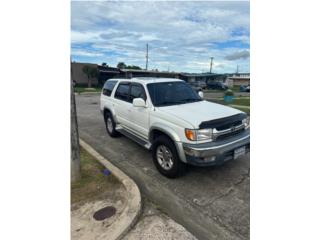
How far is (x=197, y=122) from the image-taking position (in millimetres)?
3027

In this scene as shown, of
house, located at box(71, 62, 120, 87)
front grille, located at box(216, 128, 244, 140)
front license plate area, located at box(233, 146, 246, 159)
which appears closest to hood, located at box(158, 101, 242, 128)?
front grille, located at box(216, 128, 244, 140)

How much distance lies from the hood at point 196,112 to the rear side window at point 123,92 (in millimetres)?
1527

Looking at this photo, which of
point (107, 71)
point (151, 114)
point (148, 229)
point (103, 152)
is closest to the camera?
point (148, 229)

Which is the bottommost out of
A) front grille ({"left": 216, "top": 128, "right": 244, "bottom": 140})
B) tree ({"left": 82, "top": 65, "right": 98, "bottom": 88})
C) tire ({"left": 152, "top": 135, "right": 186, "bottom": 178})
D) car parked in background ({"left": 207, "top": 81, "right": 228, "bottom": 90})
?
tire ({"left": 152, "top": 135, "right": 186, "bottom": 178})

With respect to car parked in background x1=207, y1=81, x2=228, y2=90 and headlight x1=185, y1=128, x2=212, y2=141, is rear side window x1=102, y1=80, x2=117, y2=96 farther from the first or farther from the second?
car parked in background x1=207, y1=81, x2=228, y2=90

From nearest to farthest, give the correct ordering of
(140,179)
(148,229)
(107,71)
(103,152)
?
(148,229), (140,179), (103,152), (107,71)

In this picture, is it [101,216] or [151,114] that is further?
[151,114]

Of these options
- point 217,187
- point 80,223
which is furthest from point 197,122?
point 80,223

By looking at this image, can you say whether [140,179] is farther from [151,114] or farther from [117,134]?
[117,134]

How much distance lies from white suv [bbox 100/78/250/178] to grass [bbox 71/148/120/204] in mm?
961

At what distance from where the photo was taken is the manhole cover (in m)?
2.47

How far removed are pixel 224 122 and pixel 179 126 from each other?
0.76 meters

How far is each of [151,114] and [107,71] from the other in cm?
3172

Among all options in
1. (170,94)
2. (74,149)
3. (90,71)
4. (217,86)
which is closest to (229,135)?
(170,94)
